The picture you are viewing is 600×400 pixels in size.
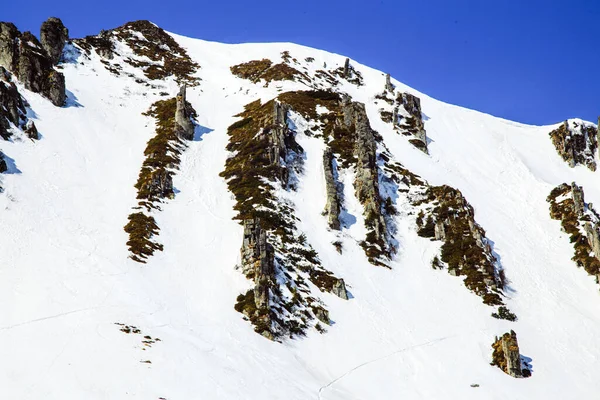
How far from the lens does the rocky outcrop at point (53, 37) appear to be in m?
85.5

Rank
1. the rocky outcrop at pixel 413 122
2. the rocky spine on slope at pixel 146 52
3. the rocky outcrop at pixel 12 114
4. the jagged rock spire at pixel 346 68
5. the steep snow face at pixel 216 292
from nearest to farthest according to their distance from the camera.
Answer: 1. the steep snow face at pixel 216 292
2. the rocky outcrop at pixel 12 114
3. the rocky outcrop at pixel 413 122
4. the rocky spine on slope at pixel 146 52
5. the jagged rock spire at pixel 346 68

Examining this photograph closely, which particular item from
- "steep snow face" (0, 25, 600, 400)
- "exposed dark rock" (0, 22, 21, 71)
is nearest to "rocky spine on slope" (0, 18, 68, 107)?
"exposed dark rock" (0, 22, 21, 71)

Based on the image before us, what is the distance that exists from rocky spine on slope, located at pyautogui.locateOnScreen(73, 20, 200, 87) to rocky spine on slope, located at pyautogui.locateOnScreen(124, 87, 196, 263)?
1913 centimetres

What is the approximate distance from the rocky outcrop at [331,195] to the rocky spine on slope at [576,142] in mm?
67083

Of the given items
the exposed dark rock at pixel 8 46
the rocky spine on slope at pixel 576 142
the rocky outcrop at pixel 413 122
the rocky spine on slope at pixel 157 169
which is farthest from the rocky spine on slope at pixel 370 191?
the rocky spine on slope at pixel 576 142

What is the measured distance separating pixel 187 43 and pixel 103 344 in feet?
414

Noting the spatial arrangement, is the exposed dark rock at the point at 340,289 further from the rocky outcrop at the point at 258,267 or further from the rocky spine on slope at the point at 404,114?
the rocky spine on slope at the point at 404,114

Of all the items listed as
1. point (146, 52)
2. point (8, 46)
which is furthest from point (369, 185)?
point (146, 52)

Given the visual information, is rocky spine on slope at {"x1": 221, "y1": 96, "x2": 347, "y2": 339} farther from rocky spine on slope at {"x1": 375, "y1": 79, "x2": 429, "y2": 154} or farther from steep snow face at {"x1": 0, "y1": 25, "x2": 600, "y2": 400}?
rocky spine on slope at {"x1": 375, "y1": 79, "x2": 429, "y2": 154}

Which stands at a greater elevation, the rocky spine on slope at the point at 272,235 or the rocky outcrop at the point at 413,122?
the rocky outcrop at the point at 413,122

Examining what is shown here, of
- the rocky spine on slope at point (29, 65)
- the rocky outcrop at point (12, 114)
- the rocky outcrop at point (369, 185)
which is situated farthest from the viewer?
the rocky spine on slope at point (29, 65)

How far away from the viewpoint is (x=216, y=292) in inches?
1626

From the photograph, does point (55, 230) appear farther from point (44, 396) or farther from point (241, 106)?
point (241, 106)

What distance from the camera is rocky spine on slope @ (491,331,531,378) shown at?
A: 132ft
